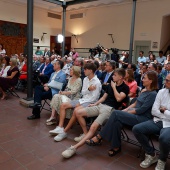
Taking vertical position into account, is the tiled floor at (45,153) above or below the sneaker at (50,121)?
below

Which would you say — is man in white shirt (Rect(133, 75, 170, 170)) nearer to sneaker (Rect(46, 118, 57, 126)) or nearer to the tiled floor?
the tiled floor

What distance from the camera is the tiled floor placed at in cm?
228

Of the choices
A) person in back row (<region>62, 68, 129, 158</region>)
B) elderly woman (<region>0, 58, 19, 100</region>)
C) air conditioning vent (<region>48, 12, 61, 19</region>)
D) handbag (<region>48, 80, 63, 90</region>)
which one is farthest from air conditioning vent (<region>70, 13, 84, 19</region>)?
person in back row (<region>62, 68, 129, 158</region>)

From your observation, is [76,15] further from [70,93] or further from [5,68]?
[70,93]

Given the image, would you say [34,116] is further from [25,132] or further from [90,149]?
[90,149]

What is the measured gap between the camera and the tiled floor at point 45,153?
2283mm

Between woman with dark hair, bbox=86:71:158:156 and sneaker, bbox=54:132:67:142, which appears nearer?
woman with dark hair, bbox=86:71:158:156

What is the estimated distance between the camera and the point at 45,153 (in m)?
2.53

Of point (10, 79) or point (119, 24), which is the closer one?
point (10, 79)

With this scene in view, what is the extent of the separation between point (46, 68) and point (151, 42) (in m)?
6.37

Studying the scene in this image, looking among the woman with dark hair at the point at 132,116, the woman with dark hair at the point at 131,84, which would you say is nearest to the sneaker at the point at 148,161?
the woman with dark hair at the point at 132,116

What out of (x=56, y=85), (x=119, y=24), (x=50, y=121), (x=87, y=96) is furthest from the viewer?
(x=119, y=24)

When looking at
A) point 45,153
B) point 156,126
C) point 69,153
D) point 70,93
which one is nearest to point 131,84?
point 70,93

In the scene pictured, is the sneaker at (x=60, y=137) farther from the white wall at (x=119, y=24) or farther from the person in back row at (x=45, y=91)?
the white wall at (x=119, y=24)
